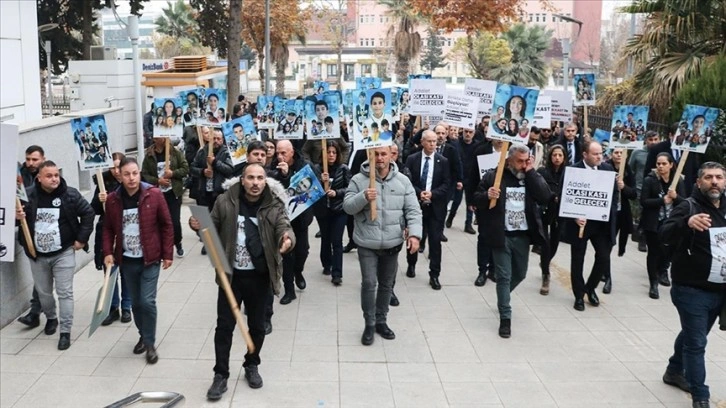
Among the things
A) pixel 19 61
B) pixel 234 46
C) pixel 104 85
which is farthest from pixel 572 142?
pixel 104 85

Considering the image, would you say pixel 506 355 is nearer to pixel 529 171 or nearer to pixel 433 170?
pixel 529 171

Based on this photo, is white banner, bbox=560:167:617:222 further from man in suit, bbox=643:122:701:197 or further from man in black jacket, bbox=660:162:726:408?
man in black jacket, bbox=660:162:726:408

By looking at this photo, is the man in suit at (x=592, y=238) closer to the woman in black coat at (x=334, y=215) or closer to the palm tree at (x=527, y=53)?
the woman in black coat at (x=334, y=215)

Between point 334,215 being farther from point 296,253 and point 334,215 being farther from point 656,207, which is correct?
point 656,207

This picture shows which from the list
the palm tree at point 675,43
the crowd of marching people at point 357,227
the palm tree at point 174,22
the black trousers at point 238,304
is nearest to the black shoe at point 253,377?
the crowd of marching people at point 357,227

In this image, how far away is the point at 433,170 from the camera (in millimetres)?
9578

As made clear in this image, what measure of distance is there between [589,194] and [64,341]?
18.2 ft

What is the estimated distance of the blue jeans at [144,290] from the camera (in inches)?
270

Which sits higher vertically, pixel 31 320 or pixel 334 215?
pixel 334 215

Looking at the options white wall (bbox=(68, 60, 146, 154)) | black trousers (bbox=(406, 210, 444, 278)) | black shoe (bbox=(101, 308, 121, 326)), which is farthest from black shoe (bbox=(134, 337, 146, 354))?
white wall (bbox=(68, 60, 146, 154))

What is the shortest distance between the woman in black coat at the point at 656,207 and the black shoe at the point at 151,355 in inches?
224

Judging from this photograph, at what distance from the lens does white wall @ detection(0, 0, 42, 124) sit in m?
11.9

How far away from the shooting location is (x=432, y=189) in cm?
950

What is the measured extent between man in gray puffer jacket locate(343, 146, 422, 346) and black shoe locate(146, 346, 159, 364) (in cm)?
191
